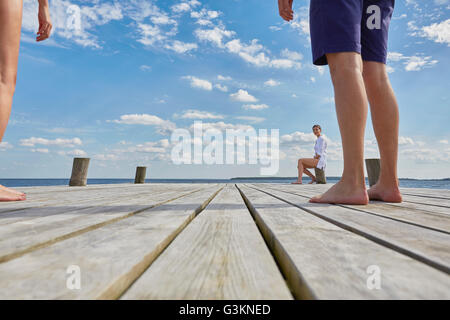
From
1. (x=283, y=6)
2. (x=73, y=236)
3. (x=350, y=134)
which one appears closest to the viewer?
(x=73, y=236)

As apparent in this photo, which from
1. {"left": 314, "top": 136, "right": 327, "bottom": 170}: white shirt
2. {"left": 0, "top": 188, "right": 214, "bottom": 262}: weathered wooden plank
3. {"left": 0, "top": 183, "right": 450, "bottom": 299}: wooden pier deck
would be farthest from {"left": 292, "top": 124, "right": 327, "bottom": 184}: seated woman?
{"left": 0, "top": 188, "right": 214, "bottom": 262}: weathered wooden plank

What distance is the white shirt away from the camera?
22.9 feet

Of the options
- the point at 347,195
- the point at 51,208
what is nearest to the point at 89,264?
the point at 51,208

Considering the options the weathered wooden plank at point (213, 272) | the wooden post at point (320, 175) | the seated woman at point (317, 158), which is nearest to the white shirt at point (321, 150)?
the seated woman at point (317, 158)

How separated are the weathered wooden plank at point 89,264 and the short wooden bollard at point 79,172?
473cm

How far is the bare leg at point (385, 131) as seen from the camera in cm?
190

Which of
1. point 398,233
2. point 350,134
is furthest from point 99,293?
point 350,134

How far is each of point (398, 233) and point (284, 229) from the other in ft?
1.07

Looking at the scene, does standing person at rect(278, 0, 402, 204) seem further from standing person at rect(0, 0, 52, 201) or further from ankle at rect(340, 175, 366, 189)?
standing person at rect(0, 0, 52, 201)

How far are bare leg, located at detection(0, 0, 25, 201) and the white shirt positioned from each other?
636 centimetres

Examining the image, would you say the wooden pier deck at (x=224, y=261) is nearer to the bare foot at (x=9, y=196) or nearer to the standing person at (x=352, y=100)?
the standing person at (x=352, y=100)
